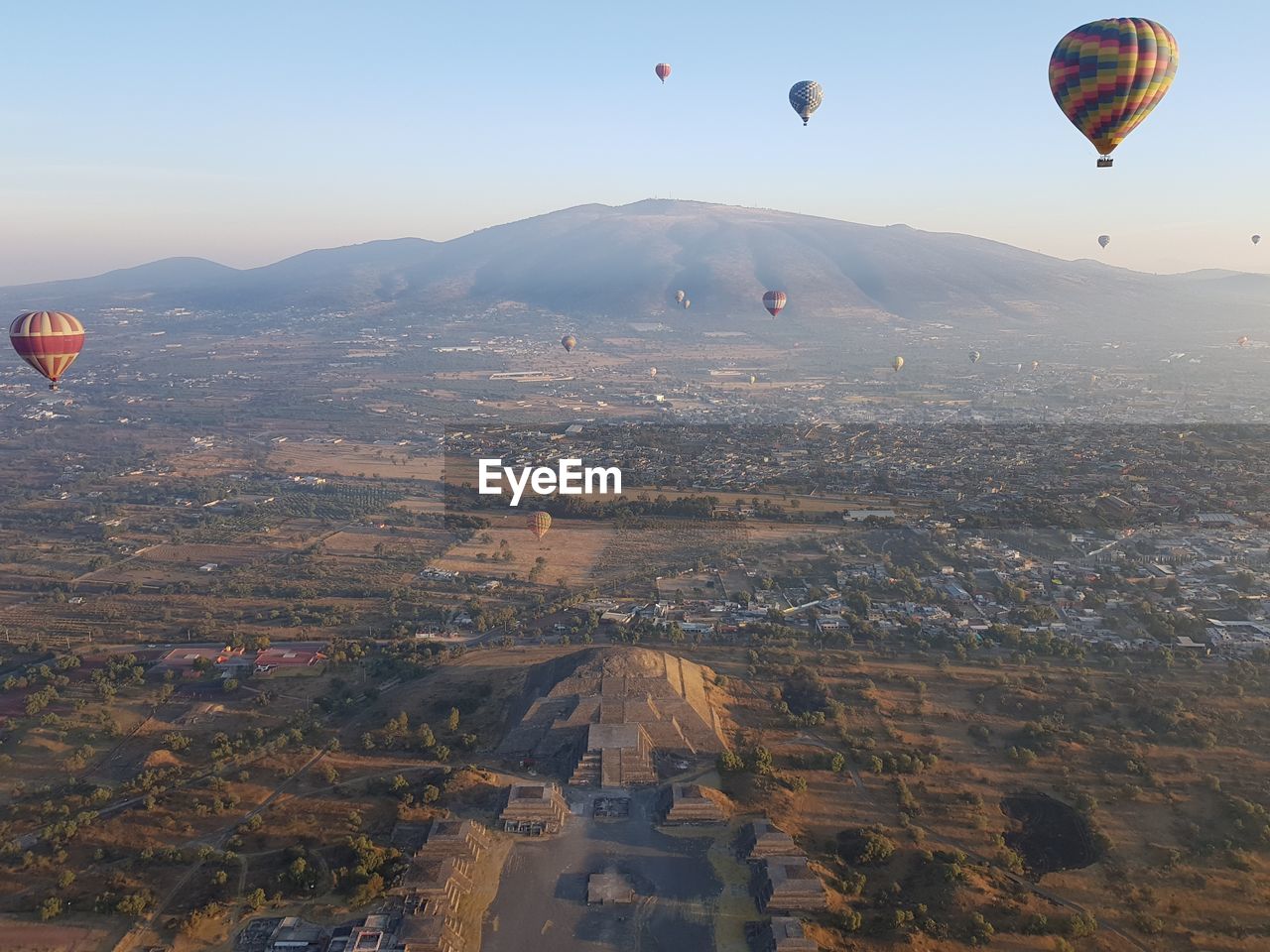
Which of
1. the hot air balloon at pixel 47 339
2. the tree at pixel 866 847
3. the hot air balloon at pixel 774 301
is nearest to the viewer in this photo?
the tree at pixel 866 847

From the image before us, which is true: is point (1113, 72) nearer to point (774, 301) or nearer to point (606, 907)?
point (606, 907)

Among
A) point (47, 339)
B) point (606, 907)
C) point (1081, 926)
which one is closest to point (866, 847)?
point (1081, 926)

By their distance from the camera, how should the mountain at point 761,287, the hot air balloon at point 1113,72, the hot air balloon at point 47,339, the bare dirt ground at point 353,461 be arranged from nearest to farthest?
the hot air balloon at point 1113,72, the hot air balloon at point 47,339, the bare dirt ground at point 353,461, the mountain at point 761,287

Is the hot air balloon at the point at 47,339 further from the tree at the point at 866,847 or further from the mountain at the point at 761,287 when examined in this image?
the mountain at the point at 761,287

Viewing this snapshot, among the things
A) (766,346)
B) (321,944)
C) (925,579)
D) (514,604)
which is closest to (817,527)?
(925,579)

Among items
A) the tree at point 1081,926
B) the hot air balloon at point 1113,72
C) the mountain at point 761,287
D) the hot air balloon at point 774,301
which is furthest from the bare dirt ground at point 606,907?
the mountain at point 761,287

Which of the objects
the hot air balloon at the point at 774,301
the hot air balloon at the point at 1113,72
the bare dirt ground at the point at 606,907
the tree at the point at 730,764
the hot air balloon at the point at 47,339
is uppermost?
the hot air balloon at the point at 1113,72

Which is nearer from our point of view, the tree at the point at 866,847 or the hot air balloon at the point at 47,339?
the tree at the point at 866,847
